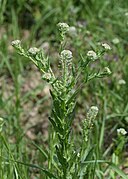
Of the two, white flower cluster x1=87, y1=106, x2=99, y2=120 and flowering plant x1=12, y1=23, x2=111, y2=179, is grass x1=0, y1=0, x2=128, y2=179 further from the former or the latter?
white flower cluster x1=87, y1=106, x2=99, y2=120

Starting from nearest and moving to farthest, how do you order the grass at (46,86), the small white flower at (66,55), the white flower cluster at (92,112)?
the small white flower at (66,55)
the white flower cluster at (92,112)
the grass at (46,86)

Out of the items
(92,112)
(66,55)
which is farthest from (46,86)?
(66,55)

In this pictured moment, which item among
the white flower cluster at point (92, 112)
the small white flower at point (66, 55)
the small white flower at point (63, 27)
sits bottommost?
the white flower cluster at point (92, 112)

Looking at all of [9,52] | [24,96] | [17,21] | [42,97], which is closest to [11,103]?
[24,96]

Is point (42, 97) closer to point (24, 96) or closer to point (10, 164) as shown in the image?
point (24, 96)

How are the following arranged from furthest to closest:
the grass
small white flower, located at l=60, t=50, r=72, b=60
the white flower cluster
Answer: the grass
the white flower cluster
small white flower, located at l=60, t=50, r=72, b=60

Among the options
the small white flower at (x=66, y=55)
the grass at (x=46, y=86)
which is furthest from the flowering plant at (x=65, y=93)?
the grass at (x=46, y=86)

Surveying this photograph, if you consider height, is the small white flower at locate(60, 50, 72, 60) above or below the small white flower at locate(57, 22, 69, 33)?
below

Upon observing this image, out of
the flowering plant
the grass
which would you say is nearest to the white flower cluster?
the flowering plant

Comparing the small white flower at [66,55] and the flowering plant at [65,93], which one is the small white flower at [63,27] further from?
the small white flower at [66,55]
